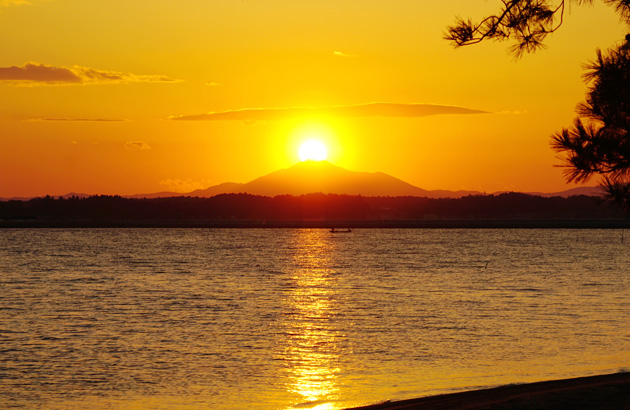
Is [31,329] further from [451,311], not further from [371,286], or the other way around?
[371,286]

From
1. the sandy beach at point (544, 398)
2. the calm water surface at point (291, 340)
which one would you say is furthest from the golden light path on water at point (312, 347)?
the sandy beach at point (544, 398)

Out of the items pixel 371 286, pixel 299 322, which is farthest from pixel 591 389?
pixel 371 286

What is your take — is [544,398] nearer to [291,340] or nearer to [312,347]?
[312,347]

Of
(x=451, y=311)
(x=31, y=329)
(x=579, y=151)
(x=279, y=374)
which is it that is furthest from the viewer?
(x=451, y=311)

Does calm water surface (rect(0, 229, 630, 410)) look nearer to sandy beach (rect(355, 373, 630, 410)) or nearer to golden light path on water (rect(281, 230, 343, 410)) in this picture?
golden light path on water (rect(281, 230, 343, 410))

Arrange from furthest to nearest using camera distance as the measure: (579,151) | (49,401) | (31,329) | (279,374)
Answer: (31,329)
(279,374)
(49,401)
(579,151)

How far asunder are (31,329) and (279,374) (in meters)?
18.0

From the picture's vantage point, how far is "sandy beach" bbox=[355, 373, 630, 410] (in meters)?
18.4

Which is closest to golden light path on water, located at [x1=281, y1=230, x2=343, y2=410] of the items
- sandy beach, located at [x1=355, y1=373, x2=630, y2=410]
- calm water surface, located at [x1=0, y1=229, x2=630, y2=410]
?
calm water surface, located at [x1=0, y1=229, x2=630, y2=410]

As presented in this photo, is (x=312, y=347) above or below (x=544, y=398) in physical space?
below

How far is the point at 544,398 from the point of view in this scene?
19.4 meters

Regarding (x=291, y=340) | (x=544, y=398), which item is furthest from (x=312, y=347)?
(x=544, y=398)

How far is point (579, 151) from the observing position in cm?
2153

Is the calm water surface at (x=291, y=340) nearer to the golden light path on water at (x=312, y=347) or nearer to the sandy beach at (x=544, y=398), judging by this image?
the golden light path on water at (x=312, y=347)
